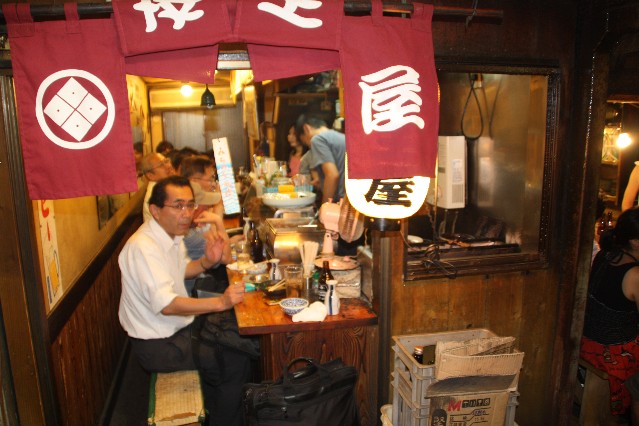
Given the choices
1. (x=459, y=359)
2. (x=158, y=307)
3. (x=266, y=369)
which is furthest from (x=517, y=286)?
(x=158, y=307)

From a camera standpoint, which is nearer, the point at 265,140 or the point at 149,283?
the point at 149,283

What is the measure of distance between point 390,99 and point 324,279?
6.00 ft

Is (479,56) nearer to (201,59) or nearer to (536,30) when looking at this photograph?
(536,30)

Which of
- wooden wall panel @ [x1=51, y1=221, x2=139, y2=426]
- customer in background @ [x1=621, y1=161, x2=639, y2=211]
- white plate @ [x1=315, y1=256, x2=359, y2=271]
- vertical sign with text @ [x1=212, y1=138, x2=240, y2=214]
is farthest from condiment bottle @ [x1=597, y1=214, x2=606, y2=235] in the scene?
wooden wall panel @ [x1=51, y1=221, x2=139, y2=426]

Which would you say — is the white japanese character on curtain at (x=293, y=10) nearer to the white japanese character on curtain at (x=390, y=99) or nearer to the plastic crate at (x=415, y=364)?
the white japanese character on curtain at (x=390, y=99)

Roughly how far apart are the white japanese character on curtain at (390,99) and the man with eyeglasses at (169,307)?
202 centimetres

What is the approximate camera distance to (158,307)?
4152mm

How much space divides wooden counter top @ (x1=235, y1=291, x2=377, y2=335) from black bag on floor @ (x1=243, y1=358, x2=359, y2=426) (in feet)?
1.31

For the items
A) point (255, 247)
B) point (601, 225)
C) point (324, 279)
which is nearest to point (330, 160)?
point (255, 247)

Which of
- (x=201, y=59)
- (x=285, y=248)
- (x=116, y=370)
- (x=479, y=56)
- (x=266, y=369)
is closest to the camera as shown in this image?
(x=201, y=59)

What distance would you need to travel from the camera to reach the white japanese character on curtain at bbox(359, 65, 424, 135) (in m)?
2.91

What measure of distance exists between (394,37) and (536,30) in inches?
64.3

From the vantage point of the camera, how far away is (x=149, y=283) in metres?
4.13

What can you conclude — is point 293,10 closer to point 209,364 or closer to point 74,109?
point 74,109
